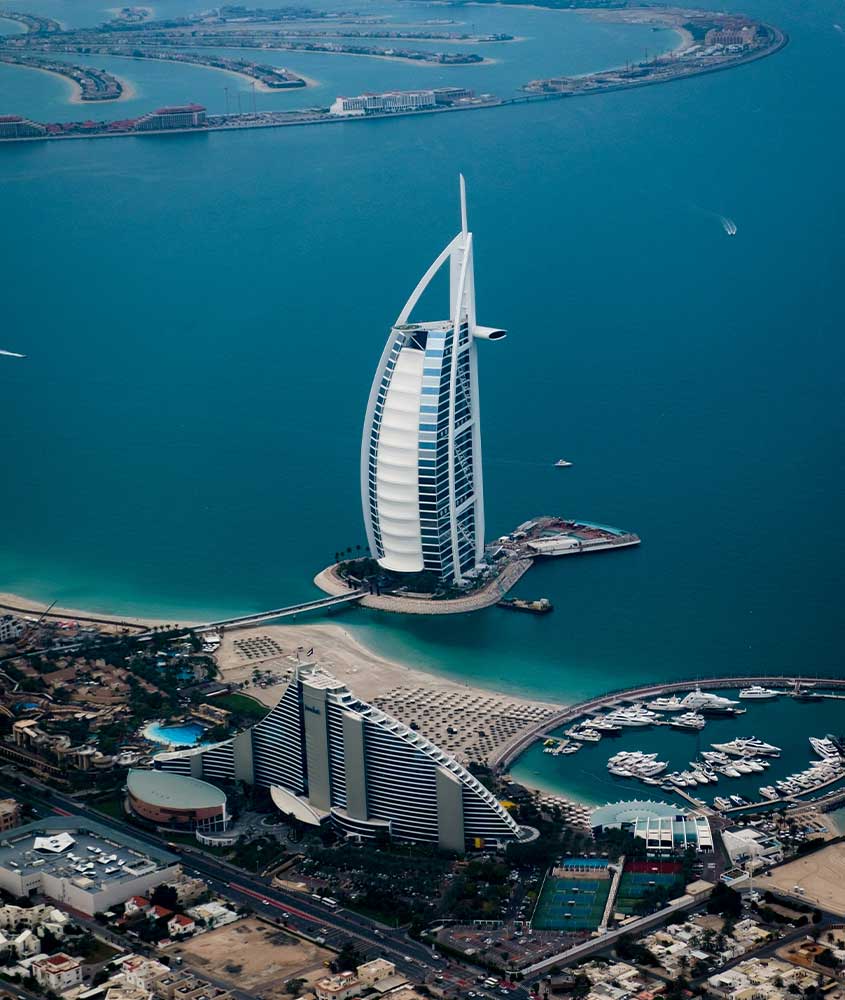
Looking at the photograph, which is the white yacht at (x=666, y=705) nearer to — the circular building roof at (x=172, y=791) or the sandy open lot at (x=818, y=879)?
the sandy open lot at (x=818, y=879)

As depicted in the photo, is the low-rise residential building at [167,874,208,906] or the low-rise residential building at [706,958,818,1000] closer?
the low-rise residential building at [706,958,818,1000]

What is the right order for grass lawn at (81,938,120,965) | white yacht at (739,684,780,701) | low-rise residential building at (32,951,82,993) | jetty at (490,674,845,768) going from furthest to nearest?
white yacht at (739,684,780,701)
jetty at (490,674,845,768)
grass lawn at (81,938,120,965)
low-rise residential building at (32,951,82,993)

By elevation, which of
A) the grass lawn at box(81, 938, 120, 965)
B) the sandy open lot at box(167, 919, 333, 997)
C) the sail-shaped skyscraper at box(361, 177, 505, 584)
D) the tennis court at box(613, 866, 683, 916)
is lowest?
the grass lawn at box(81, 938, 120, 965)

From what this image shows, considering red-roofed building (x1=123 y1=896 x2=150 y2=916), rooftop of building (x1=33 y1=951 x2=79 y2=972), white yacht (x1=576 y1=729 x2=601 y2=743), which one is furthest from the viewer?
white yacht (x1=576 y1=729 x2=601 y2=743)

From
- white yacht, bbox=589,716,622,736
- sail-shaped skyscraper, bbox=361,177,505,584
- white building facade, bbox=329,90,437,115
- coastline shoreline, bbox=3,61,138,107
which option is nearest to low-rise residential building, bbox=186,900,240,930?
white yacht, bbox=589,716,622,736

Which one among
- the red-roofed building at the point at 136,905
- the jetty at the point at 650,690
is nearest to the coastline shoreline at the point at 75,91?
the jetty at the point at 650,690

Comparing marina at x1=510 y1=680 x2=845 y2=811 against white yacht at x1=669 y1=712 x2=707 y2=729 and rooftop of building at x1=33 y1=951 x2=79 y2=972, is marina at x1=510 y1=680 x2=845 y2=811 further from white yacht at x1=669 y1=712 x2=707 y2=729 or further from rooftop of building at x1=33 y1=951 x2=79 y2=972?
rooftop of building at x1=33 y1=951 x2=79 y2=972

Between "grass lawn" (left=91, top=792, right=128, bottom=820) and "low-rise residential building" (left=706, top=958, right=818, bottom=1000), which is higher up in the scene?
"low-rise residential building" (left=706, top=958, right=818, bottom=1000)

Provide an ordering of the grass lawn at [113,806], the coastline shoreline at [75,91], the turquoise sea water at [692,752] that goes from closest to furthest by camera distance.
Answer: the grass lawn at [113,806]
the turquoise sea water at [692,752]
the coastline shoreline at [75,91]
